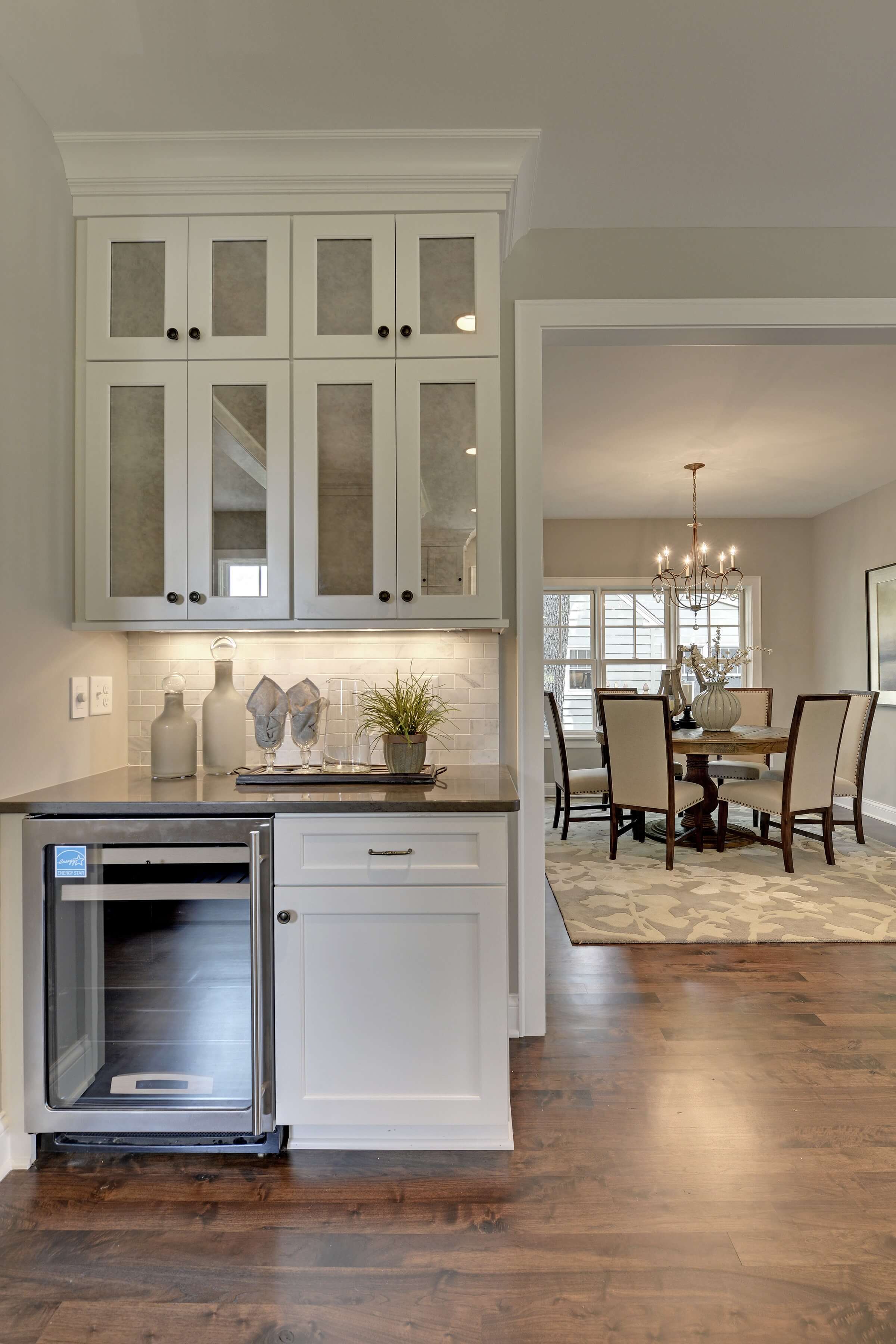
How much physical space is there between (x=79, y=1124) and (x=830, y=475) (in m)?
6.15

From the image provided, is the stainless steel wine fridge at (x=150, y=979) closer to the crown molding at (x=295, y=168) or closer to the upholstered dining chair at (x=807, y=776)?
the crown molding at (x=295, y=168)

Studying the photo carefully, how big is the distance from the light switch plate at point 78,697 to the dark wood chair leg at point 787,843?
12.8 feet

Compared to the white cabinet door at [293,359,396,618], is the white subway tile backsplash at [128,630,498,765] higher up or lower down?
lower down

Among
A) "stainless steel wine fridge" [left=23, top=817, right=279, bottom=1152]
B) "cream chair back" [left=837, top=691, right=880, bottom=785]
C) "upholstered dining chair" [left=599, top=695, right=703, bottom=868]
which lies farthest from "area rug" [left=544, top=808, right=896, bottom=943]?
"stainless steel wine fridge" [left=23, top=817, right=279, bottom=1152]

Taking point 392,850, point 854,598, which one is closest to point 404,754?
point 392,850

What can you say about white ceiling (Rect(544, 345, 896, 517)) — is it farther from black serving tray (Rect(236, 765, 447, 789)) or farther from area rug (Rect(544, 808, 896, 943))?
area rug (Rect(544, 808, 896, 943))

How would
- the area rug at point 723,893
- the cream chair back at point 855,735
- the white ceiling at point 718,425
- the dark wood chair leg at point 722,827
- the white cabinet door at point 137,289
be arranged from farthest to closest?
the cream chair back at point 855,735, the dark wood chair leg at point 722,827, the white ceiling at point 718,425, the area rug at point 723,893, the white cabinet door at point 137,289

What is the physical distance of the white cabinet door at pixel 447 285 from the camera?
2.19 meters

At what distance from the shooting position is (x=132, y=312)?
219 cm

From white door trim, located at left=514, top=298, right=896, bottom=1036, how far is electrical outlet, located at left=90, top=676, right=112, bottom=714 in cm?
129

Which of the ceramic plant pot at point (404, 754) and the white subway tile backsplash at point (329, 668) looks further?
the white subway tile backsplash at point (329, 668)

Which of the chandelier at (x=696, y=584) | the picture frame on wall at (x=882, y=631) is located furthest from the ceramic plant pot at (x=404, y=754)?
the picture frame on wall at (x=882, y=631)

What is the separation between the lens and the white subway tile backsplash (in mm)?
2469

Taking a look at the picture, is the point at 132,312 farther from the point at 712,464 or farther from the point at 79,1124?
the point at 712,464
